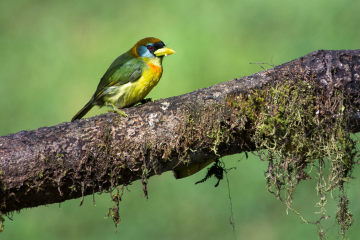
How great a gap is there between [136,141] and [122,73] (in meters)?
1.16

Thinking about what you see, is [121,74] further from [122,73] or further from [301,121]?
[301,121]

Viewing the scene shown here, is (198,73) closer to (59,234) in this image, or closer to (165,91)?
(165,91)

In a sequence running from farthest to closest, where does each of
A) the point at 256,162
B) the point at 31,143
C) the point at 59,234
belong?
the point at 256,162 < the point at 59,234 < the point at 31,143

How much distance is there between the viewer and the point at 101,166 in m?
2.29

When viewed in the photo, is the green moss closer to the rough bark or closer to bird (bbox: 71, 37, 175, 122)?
the rough bark

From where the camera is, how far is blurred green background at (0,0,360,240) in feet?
15.9

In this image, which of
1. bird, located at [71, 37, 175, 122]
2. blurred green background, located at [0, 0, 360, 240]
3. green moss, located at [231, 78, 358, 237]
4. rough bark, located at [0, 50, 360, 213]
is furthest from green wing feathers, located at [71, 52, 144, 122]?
blurred green background, located at [0, 0, 360, 240]

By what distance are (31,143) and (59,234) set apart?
10.1ft

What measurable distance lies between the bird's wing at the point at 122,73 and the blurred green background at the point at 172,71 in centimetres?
221

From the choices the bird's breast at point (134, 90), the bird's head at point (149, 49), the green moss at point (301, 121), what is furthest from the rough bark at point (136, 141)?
the bird's head at point (149, 49)

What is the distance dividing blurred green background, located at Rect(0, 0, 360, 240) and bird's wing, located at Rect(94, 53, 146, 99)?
7.24 ft

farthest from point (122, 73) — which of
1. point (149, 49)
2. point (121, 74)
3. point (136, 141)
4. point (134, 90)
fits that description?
point (136, 141)

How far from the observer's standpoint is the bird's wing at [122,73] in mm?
3297

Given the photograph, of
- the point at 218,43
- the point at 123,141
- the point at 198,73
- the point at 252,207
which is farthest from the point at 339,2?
the point at 123,141
